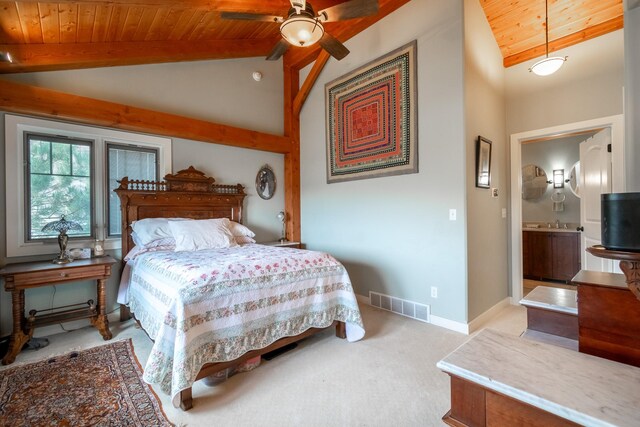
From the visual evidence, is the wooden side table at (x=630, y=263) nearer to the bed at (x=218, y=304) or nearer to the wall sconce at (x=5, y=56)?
the bed at (x=218, y=304)

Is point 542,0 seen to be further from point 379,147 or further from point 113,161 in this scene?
point 113,161

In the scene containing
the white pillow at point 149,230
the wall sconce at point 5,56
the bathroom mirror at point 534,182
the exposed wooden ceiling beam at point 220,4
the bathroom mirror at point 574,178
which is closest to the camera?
the wall sconce at point 5,56

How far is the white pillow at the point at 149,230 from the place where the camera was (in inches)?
126

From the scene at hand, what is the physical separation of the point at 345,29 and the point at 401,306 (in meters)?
3.55

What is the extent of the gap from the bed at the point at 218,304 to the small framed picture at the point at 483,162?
5.93ft

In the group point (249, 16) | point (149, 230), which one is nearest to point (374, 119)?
point (249, 16)

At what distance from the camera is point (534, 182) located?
556cm

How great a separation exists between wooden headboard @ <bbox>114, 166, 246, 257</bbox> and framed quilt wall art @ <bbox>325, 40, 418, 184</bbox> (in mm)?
1515

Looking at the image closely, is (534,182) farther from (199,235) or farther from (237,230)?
(199,235)

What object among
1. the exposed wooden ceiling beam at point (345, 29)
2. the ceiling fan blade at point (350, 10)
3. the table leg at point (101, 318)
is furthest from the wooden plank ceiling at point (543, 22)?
the table leg at point (101, 318)

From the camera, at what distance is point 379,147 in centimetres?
363

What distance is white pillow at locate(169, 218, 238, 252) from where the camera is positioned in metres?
3.23

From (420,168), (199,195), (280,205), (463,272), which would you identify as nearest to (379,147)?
(420,168)

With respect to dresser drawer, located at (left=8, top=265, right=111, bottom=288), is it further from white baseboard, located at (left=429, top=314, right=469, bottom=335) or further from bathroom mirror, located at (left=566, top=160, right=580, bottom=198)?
bathroom mirror, located at (left=566, top=160, right=580, bottom=198)
